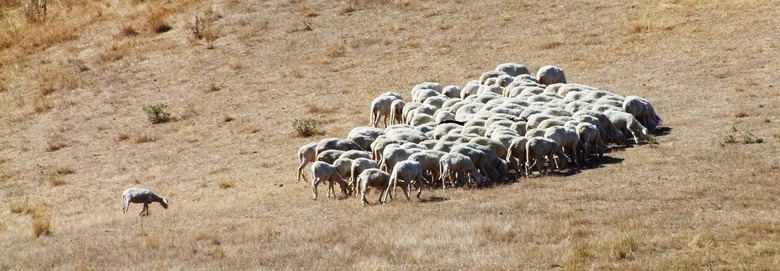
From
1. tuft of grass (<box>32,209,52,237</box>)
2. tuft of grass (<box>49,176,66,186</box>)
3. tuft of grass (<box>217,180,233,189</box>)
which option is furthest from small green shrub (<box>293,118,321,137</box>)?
tuft of grass (<box>32,209,52,237</box>)

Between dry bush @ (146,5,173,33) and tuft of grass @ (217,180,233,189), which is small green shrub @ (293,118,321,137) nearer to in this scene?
tuft of grass @ (217,180,233,189)

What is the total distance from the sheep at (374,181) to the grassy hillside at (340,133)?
16.3 inches

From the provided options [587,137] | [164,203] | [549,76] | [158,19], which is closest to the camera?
[164,203]

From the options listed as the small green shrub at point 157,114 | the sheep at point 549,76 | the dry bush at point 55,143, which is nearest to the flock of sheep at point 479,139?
the sheep at point 549,76

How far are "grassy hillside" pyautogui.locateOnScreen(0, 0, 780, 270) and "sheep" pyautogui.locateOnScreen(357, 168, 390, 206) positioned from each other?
0.41 meters

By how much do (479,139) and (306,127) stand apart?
6958 millimetres

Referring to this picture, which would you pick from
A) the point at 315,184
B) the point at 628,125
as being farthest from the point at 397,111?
the point at 315,184

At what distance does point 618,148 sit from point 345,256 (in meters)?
9.06

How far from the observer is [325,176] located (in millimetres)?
19109

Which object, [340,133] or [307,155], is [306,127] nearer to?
[340,133]

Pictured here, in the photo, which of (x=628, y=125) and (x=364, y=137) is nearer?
(x=364, y=137)

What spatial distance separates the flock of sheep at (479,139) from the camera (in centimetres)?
1923

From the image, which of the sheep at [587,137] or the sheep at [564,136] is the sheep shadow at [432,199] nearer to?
the sheep at [564,136]

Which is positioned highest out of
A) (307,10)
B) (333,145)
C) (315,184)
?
(307,10)
